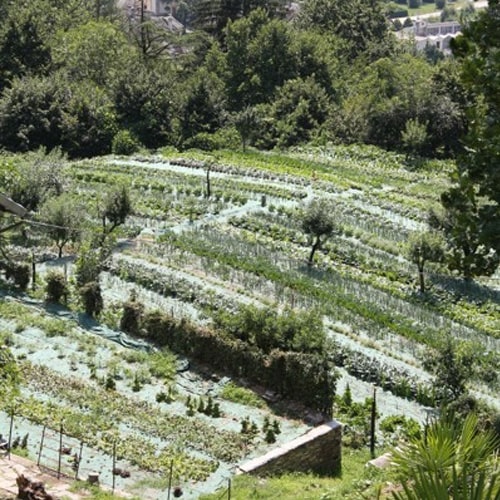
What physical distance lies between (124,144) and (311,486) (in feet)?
85.9

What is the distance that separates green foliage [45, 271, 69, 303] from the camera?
67.6 feet

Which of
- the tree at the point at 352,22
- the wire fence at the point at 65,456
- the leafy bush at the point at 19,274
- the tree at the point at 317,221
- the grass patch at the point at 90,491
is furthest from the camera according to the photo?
the tree at the point at 352,22

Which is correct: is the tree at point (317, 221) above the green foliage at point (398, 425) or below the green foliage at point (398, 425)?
above

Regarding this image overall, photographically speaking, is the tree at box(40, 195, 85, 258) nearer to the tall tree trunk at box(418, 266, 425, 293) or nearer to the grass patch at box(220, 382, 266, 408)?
the grass patch at box(220, 382, 266, 408)

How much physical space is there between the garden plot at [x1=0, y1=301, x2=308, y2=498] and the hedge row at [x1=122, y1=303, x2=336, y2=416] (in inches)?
18.6

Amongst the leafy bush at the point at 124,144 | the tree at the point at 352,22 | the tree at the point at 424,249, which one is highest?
the tree at the point at 352,22

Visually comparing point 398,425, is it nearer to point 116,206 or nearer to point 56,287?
point 56,287

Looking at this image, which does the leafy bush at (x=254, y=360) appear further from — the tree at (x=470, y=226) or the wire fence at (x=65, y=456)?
the tree at (x=470, y=226)

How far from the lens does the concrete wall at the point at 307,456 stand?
13.8 meters

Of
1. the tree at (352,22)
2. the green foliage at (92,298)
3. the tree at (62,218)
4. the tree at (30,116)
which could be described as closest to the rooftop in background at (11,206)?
the green foliage at (92,298)

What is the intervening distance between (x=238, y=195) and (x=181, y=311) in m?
9.61

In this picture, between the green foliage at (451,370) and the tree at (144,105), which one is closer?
the green foliage at (451,370)

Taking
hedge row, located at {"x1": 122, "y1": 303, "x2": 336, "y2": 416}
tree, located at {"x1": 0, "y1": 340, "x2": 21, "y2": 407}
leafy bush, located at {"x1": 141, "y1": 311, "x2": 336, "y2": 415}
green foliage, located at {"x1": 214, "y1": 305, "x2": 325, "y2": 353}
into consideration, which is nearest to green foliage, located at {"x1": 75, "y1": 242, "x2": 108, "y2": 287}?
hedge row, located at {"x1": 122, "y1": 303, "x2": 336, "y2": 416}

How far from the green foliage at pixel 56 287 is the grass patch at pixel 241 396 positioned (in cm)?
548
